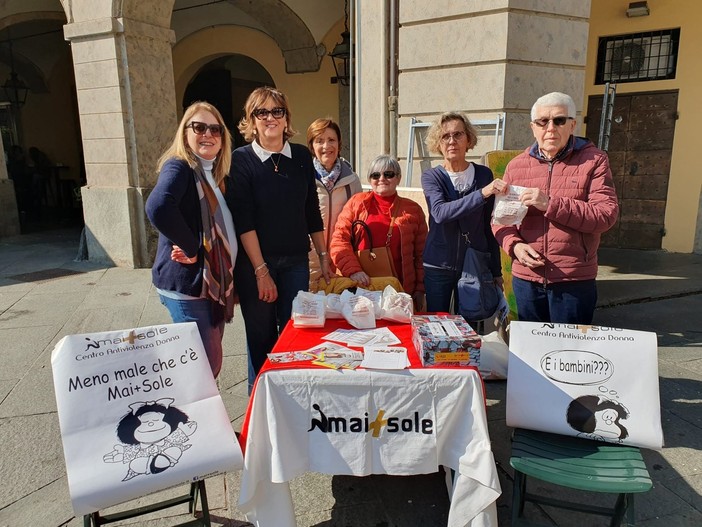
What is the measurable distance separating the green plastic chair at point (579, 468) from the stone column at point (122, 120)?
6.78m

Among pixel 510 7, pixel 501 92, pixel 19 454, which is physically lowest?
pixel 19 454

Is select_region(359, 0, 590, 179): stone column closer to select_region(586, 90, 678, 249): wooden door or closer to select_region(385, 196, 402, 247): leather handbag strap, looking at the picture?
select_region(385, 196, 402, 247): leather handbag strap

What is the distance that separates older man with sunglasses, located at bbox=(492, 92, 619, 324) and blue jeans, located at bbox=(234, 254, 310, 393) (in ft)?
4.14

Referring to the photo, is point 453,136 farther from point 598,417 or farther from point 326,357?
point 598,417

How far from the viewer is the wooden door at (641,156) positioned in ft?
25.8

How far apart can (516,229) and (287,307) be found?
1482mm

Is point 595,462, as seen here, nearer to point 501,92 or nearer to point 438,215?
point 438,215

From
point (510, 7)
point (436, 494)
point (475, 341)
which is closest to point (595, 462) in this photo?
point (475, 341)

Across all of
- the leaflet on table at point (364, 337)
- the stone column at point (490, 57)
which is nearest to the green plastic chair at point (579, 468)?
the leaflet on table at point (364, 337)

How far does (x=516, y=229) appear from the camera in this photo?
2.88 metres

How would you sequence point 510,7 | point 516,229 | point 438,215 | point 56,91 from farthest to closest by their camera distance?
point 56,91 < point 510,7 < point 438,215 < point 516,229

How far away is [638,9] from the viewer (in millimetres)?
7629

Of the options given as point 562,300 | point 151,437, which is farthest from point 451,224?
point 151,437

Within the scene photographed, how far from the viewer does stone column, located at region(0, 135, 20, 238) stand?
382 inches
